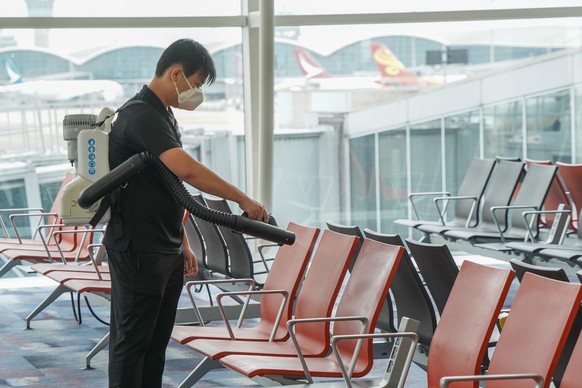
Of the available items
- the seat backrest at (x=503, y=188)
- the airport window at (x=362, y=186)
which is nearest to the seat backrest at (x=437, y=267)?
the seat backrest at (x=503, y=188)

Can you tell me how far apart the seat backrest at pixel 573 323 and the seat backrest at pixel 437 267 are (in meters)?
0.32

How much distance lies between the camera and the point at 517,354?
312 cm

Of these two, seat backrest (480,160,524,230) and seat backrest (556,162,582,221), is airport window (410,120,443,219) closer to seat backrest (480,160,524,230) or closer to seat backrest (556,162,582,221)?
seat backrest (480,160,524,230)

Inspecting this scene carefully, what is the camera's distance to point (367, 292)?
12.6 ft

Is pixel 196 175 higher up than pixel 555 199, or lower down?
higher up

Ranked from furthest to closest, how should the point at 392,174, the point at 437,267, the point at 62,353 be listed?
the point at 392,174 < the point at 62,353 < the point at 437,267

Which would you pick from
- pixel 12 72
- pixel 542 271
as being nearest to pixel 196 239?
pixel 12 72

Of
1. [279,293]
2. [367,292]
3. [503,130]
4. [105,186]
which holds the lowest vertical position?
[279,293]

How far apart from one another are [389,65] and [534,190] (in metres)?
2.82

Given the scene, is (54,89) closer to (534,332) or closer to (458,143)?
(458,143)

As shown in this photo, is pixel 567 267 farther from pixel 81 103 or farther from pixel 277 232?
pixel 81 103

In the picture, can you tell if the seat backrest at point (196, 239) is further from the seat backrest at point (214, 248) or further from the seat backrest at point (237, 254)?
the seat backrest at point (237, 254)

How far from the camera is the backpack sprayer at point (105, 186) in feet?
10.1

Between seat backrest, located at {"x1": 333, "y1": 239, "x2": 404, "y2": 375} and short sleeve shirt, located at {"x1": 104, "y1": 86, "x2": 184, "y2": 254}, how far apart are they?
0.77 m
